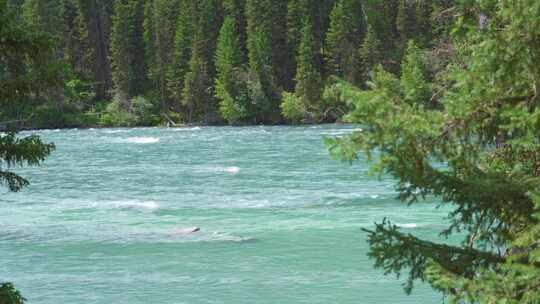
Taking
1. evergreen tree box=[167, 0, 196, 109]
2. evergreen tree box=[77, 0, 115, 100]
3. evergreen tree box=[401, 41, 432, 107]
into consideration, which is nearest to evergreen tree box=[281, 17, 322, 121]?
evergreen tree box=[167, 0, 196, 109]

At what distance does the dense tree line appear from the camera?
2689 inches

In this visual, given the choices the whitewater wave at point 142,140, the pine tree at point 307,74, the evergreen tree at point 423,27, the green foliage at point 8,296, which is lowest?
the whitewater wave at point 142,140

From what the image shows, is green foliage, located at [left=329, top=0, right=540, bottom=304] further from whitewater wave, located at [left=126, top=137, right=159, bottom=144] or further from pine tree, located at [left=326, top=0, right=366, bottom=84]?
pine tree, located at [left=326, top=0, right=366, bottom=84]

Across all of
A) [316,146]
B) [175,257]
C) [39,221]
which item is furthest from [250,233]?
[316,146]

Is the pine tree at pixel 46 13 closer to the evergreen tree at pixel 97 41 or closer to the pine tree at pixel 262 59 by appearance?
the evergreen tree at pixel 97 41

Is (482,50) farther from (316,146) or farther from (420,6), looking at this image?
(420,6)

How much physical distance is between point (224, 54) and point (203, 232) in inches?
2110

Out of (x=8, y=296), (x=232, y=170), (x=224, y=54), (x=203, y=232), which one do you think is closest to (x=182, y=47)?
(x=224, y=54)

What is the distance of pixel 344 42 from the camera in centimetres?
7175

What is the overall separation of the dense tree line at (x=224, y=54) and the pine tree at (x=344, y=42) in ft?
0.32

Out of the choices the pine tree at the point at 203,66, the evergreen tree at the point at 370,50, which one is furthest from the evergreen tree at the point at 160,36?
the evergreen tree at the point at 370,50

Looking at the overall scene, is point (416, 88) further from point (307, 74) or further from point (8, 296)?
point (307, 74)

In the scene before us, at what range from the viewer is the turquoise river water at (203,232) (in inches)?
527

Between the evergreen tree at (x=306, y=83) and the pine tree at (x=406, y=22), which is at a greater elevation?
the pine tree at (x=406, y=22)
